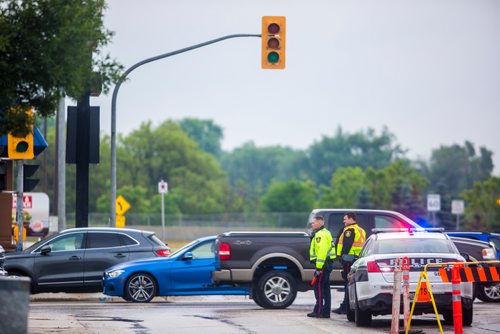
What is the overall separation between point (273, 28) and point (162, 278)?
6.17 m

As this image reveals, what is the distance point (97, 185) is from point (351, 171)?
28.4 m

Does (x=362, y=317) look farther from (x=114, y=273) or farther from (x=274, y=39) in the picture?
(x=274, y=39)

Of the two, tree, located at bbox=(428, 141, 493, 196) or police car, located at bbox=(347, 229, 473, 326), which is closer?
police car, located at bbox=(347, 229, 473, 326)

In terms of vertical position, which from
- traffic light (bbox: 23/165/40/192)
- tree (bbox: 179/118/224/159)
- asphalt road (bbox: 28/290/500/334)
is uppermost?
tree (bbox: 179/118/224/159)

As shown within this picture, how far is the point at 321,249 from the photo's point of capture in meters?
21.3

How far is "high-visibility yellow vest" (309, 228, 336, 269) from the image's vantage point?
69.8 ft

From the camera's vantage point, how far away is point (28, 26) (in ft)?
50.8

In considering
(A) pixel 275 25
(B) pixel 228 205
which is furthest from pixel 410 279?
(B) pixel 228 205

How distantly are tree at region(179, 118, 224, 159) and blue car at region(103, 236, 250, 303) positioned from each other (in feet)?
536

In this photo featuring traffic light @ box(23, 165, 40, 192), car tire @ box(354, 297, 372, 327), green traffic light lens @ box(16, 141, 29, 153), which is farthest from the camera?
traffic light @ box(23, 165, 40, 192)

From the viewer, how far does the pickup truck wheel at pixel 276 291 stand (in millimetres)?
23297

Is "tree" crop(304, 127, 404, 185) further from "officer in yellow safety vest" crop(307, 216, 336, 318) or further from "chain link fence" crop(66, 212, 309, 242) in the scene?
"officer in yellow safety vest" crop(307, 216, 336, 318)

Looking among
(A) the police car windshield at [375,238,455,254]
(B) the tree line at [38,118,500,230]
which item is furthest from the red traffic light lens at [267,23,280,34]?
(B) the tree line at [38,118,500,230]

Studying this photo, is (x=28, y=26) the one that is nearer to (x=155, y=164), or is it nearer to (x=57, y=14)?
(x=57, y=14)
